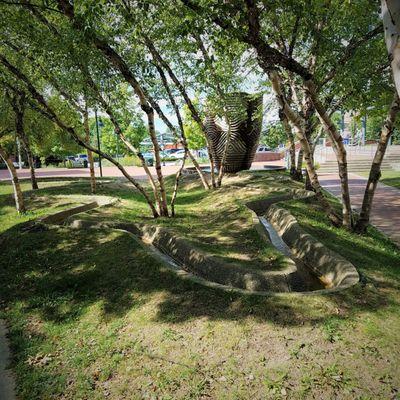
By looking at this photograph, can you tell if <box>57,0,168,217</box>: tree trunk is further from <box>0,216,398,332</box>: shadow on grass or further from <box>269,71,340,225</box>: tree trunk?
<box>269,71,340,225</box>: tree trunk

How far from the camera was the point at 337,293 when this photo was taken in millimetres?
5551

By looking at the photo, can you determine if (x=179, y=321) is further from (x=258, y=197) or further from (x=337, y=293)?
(x=258, y=197)

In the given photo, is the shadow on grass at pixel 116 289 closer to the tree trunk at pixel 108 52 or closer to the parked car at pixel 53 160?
the tree trunk at pixel 108 52

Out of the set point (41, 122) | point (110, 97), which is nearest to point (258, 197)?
point (110, 97)

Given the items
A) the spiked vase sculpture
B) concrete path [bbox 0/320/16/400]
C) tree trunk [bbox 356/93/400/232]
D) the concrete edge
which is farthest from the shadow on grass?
the spiked vase sculpture

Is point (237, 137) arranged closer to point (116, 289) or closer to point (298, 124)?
point (298, 124)

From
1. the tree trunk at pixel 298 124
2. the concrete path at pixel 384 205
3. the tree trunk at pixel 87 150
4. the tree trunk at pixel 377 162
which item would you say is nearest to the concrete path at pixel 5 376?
the tree trunk at pixel 298 124

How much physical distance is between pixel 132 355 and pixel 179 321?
84 centimetres

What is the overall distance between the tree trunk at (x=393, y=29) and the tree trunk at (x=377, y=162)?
5224 millimetres

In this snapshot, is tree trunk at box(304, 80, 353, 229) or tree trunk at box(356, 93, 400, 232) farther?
tree trunk at box(356, 93, 400, 232)

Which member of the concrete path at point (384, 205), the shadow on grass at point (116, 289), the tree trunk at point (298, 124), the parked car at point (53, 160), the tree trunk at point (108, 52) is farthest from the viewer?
the parked car at point (53, 160)

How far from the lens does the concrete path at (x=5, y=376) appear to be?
4276 mm

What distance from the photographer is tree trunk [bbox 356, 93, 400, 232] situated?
7500 millimetres

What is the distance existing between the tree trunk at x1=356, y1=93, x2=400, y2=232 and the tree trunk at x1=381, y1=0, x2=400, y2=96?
5.22m
